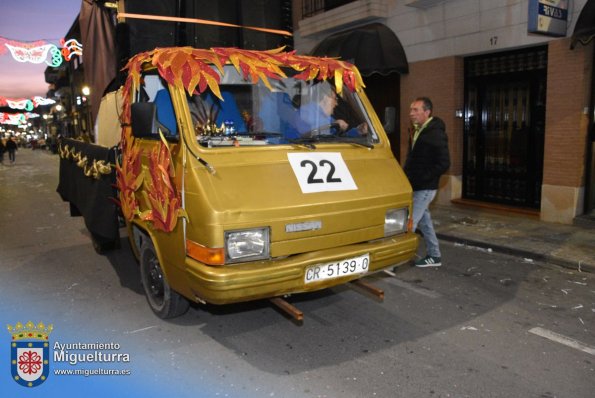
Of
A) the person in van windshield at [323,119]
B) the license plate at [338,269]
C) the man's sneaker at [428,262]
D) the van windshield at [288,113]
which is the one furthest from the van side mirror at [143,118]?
the man's sneaker at [428,262]

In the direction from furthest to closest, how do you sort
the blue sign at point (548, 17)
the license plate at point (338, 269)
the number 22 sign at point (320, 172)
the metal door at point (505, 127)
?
1. the metal door at point (505, 127)
2. the blue sign at point (548, 17)
3. the number 22 sign at point (320, 172)
4. the license plate at point (338, 269)

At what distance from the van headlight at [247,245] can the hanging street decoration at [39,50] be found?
19593 millimetres

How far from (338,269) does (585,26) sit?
623 cm

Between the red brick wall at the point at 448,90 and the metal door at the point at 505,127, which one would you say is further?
the red brick wall at the point at 448,90

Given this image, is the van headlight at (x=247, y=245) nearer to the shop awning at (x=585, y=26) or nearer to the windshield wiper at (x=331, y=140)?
the windshield wiper at (x=331, y=140)

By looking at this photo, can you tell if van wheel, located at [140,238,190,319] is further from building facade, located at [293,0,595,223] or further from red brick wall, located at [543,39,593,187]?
red brick wall, located at [543,39,593,187]

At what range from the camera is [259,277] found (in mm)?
3430

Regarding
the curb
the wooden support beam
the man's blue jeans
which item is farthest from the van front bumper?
the curb

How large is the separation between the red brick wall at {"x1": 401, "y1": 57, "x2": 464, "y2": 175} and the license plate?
23.7 feet

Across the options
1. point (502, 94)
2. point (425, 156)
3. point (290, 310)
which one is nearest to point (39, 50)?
point (502, 94)

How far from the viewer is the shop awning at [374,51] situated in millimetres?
11016

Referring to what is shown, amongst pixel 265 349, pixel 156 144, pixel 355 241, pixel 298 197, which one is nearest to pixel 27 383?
pixel 265 349

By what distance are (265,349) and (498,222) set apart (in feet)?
20.1

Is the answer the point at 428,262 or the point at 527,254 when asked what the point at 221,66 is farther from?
the point at 527,254
